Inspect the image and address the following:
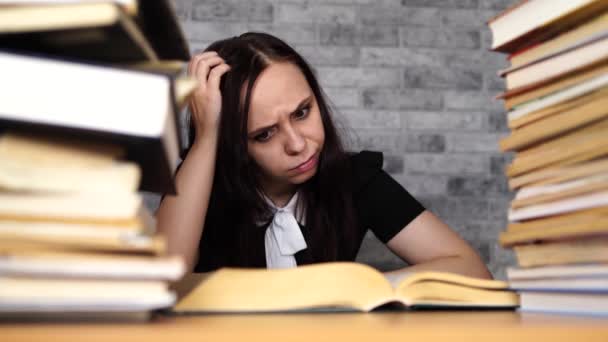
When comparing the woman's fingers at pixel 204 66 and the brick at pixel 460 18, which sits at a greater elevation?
the brick at pixel 460 18

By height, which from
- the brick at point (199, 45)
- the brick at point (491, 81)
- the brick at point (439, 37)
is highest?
the brick at point (439, 37)

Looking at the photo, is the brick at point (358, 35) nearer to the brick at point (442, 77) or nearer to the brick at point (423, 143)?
the brick at point (442, 77)

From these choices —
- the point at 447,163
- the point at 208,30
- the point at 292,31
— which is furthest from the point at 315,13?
the point at 447,163

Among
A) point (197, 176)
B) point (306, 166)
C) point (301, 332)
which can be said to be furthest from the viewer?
point (306, 166)

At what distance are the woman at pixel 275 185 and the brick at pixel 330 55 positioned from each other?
713 millimetres

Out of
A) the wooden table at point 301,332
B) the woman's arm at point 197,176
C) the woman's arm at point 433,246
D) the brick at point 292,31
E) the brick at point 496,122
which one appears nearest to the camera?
the wooden table at point 301,332

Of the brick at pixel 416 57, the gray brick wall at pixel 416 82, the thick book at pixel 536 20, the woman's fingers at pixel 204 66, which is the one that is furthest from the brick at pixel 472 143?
the thick book at pixel 536 20

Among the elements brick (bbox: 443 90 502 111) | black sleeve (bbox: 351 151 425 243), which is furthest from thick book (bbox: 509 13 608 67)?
brick (bbox: 443 90 502 111)

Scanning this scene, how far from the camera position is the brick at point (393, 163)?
2362mm

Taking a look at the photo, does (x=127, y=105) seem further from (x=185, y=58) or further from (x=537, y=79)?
(x=537, y=79)

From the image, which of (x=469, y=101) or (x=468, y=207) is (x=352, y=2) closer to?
(x=469, y=101)

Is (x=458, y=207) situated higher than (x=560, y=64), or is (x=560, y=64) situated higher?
(x=560, y=64)

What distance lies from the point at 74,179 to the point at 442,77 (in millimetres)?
2149

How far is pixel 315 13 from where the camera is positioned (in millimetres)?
2369
